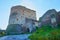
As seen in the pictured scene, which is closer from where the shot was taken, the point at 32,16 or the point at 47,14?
the point at 47,14

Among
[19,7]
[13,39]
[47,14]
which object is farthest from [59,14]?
[19,7]

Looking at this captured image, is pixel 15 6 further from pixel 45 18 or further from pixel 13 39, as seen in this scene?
pixel 13 39

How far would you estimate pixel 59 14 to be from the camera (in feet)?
73.8

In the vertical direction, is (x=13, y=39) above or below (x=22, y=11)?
below

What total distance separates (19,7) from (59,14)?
1246 cm

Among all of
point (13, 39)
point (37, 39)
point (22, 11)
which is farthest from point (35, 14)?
point (37, 39)

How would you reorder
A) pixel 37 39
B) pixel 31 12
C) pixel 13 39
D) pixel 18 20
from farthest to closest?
pixel 31 12 < pixel 18 20 < pixel 13 39 < pixel 37 39

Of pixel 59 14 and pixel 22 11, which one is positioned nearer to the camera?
pixel 59 14

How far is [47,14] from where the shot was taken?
23.4 m

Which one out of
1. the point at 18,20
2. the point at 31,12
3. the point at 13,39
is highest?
the point at 31,12

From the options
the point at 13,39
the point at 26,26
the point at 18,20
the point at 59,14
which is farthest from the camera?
the point at 18,20

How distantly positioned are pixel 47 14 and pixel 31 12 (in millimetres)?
11328

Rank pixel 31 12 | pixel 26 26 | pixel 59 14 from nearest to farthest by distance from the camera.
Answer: pixel 59 14 → pixel 26 26 → pixel 31 12

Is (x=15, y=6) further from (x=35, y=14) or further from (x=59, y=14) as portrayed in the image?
(x=59, y=14)
